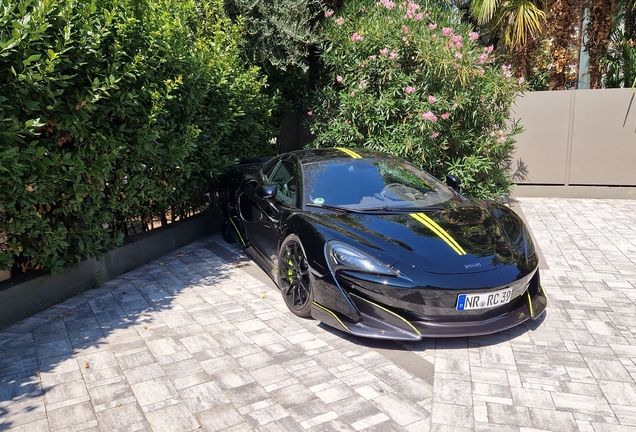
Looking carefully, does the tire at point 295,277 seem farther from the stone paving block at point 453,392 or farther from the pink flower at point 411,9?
the pink flower at point 411,9

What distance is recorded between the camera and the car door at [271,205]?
15.1 feet

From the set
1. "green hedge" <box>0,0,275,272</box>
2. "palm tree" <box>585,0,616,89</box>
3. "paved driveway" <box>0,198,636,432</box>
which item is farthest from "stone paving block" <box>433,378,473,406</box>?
"palm tree" <box>585,0,616,89</box>

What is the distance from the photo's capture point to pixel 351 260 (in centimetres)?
352

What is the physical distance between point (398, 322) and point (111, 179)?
302 cm

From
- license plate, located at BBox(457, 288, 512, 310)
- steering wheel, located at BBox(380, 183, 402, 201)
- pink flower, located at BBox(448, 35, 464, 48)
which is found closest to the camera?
license plate, located at BBox(457, 288, 512, 310)

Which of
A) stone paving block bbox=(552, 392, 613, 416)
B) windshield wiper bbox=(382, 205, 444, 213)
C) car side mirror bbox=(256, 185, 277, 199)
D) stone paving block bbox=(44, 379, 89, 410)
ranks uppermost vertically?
car side mirror bbox=(256, 185, 277, 199)

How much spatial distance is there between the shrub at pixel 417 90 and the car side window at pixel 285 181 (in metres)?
2.81

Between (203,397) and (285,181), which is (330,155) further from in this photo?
(203,397)

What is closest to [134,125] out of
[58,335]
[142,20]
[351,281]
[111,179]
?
[111,179]

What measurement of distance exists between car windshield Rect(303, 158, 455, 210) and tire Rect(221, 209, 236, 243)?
1991 mm

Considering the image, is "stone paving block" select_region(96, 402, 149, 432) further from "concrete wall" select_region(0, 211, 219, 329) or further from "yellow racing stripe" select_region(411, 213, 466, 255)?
"yellow racing stripe" select_region(411, 213, 466, 255)

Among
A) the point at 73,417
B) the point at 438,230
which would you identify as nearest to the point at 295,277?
the point at 438,230

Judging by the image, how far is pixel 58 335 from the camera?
12.4 feet

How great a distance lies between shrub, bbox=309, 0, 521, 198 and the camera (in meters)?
7.45
